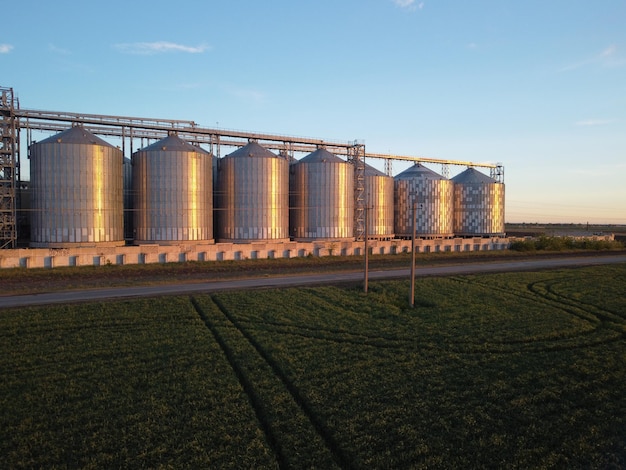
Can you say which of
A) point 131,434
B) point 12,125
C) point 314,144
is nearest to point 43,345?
point 131,434

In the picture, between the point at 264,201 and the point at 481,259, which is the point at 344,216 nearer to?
the point at 264,201

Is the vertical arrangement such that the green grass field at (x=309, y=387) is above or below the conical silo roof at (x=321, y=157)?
below

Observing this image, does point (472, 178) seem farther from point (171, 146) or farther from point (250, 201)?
point (171, 146)

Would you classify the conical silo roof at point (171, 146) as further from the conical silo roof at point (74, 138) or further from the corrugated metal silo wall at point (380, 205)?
the corrugated metal silo wall at point (380, 205)

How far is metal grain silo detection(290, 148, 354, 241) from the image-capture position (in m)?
56.7

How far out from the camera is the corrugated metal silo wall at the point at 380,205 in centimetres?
6706

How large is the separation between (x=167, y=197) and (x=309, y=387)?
39.6 m

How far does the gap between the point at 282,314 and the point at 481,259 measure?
1367 inches

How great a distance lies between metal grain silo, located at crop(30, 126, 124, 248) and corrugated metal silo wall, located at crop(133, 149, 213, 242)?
14.2 ft

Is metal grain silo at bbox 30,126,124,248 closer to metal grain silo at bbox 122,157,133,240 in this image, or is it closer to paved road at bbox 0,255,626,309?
metal grain silo at bbox 122,157,133,240

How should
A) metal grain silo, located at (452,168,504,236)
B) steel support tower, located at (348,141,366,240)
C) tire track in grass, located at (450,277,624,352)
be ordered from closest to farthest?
1. tire track in grass, located at (450,277,624,352)
2. steel support tower, located at (348,141,366,240)
3. metal grain silo, located at (452,168,504,236)

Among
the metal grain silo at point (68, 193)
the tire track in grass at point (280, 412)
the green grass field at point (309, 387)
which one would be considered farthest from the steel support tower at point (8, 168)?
the tire track in grass at point (280, 412)

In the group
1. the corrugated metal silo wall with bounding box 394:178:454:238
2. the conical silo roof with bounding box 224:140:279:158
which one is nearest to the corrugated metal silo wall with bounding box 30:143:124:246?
the conical silo roof with bounding box 224:140:279:158

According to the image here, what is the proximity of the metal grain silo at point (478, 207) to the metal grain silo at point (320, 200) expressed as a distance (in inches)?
1114
